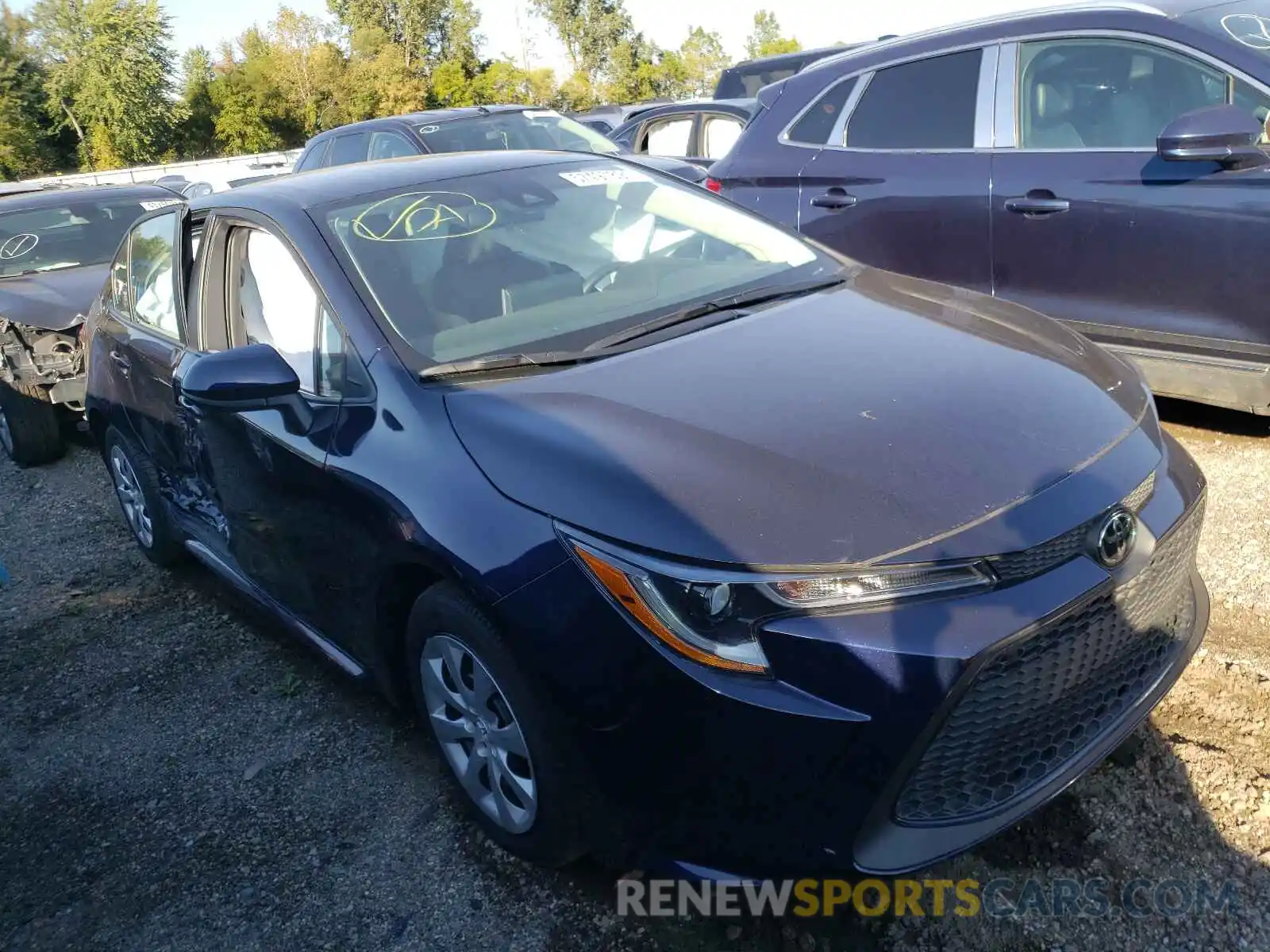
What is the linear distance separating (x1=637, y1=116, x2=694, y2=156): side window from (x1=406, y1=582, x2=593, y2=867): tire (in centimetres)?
765

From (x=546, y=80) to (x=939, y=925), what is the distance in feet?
181

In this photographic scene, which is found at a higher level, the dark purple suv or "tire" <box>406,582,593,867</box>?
the dark purple suv

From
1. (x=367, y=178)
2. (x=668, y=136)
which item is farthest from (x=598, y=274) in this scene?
(x=668, y=136)

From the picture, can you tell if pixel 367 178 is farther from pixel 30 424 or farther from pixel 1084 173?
pixel 30 424

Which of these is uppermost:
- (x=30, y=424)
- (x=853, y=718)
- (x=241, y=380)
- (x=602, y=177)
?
(x=602, y=177)

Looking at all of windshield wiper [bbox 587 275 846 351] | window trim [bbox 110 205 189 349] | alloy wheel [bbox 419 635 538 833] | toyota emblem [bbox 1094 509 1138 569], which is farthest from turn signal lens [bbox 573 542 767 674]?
window trim [bbox 110 205 189 349]

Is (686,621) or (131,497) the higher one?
(686,621)

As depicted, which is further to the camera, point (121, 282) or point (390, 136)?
point (390, 136)

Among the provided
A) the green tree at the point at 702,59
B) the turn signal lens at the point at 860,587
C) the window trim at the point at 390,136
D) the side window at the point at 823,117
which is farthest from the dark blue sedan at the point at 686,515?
the green tree at the point at 702,59

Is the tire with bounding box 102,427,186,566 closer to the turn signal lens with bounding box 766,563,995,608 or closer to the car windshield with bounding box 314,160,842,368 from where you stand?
the car windshield with bounding box 314,160,842,368

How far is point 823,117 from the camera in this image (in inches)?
211

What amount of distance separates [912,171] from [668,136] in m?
5.16

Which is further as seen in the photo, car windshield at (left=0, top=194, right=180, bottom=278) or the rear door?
car windshield at (left=0, top=194, right=180, bottom=278)

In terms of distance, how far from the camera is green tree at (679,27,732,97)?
56000 mm
